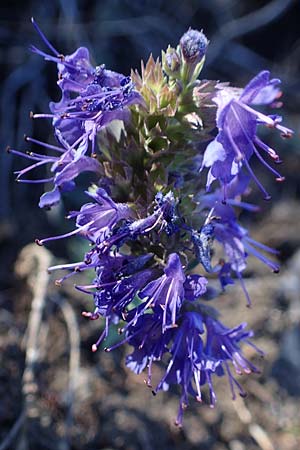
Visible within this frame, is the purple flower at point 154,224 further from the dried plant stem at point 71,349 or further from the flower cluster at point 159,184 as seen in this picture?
the dried plant stem at point 71,349

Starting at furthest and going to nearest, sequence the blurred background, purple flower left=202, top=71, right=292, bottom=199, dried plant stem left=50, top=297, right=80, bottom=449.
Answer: the blurred background < dried plant stem left=50, top=297, right=80, bottom=449 < purple flower left=202, top=71, right=292, bottom=199

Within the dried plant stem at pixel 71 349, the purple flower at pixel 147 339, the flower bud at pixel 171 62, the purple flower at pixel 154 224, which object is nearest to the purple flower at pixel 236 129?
the purple flower at pixel 154 224

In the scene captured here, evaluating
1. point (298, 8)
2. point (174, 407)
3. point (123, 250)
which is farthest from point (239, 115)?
point (298, 8)

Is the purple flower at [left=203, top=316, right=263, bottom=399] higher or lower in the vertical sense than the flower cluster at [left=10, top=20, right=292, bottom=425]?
lower

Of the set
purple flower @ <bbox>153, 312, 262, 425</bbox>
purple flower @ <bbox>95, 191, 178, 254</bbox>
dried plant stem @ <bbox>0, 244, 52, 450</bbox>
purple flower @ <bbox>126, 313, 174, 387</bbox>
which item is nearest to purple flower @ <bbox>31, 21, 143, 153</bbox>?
purple flower @ <bbox>95, 191, 178, 254</bbox>

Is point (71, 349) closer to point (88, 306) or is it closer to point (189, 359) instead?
point (88, 306)

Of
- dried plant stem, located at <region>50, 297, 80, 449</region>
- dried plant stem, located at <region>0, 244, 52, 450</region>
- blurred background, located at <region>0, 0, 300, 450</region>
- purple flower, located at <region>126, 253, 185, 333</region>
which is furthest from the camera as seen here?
blurred background, located at <region>0, 0, 300, 450</region>

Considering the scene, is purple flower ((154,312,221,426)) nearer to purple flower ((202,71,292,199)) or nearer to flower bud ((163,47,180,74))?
purple flower ((202,71,292,199))

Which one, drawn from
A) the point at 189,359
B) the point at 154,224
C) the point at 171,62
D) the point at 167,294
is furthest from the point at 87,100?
the point at 189,359
